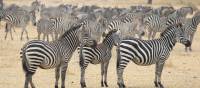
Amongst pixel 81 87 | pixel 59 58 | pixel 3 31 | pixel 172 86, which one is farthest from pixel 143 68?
pixel 3 31

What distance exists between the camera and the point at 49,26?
22.8 m

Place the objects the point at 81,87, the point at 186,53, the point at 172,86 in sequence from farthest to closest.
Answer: the point at 186,53, the point at 172,86, the point at 81,87

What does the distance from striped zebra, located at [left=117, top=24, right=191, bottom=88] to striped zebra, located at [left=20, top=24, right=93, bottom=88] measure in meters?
1.12

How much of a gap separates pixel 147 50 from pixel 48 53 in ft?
8.47

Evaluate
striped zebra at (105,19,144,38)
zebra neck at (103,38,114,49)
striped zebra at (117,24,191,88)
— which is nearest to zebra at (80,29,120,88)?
zebra neck at (103,38,114,49)

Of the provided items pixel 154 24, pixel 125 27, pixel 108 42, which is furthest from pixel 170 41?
pixel 154 24

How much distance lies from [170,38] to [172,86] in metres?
1.34

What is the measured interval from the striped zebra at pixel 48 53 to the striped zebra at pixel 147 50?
1.12 metres

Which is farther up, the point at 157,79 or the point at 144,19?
the point at 144,19

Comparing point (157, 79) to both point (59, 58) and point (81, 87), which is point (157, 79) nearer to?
point (81, 87)

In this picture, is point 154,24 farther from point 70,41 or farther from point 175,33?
point 70,41

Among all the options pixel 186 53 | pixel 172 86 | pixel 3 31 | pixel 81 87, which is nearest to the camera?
pixel 81 87

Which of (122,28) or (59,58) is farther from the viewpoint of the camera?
(122,28)

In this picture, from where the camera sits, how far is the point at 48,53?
1166 centimetres
